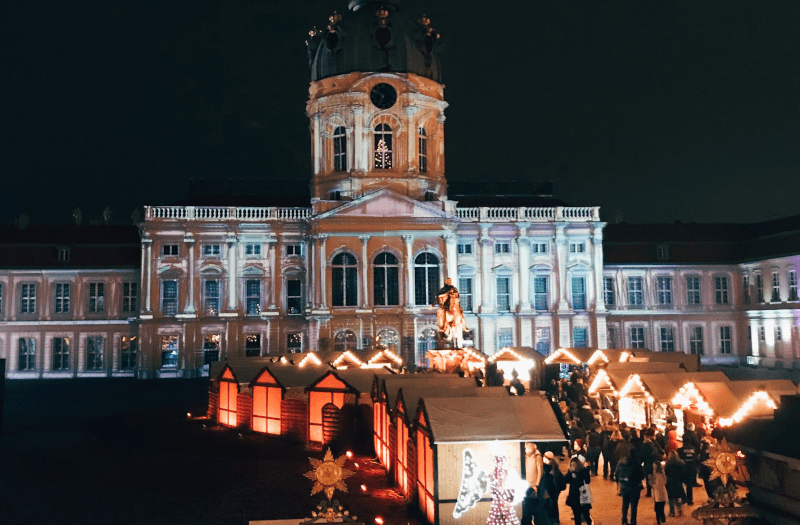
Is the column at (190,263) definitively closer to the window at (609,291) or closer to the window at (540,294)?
the window at (540,294)

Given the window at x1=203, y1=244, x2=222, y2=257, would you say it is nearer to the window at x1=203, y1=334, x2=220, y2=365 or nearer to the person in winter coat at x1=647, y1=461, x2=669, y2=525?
the window at x1=203, y1=334, x2=220, y2=365

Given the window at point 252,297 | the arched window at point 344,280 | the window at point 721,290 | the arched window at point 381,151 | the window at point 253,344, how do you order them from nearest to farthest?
1. the arched window at point 344,280
2. the window at point 253,344
3. the window at point 252,297
4. the arched window at point 381,151
5. the window at point 721,290

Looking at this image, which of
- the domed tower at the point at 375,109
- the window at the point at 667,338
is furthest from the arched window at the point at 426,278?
the window at the point at 667,338

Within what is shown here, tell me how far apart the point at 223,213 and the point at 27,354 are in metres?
15.9

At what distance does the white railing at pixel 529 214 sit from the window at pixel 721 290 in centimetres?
1053

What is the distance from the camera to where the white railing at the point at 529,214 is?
4734cm

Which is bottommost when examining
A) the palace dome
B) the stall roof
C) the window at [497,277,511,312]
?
the stall roof

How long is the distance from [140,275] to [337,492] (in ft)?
115

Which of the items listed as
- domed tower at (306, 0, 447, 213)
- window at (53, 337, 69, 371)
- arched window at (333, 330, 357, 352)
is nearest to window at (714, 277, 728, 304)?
domed tower at (306, 0, 447, 213)

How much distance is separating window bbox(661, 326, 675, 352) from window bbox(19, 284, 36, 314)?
42138mm

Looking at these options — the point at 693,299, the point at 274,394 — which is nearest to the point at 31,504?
the point at 274,394

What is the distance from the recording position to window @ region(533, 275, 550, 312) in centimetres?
4794

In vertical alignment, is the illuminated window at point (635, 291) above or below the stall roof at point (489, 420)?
above

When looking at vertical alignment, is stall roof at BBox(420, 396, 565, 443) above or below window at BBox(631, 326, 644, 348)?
below
